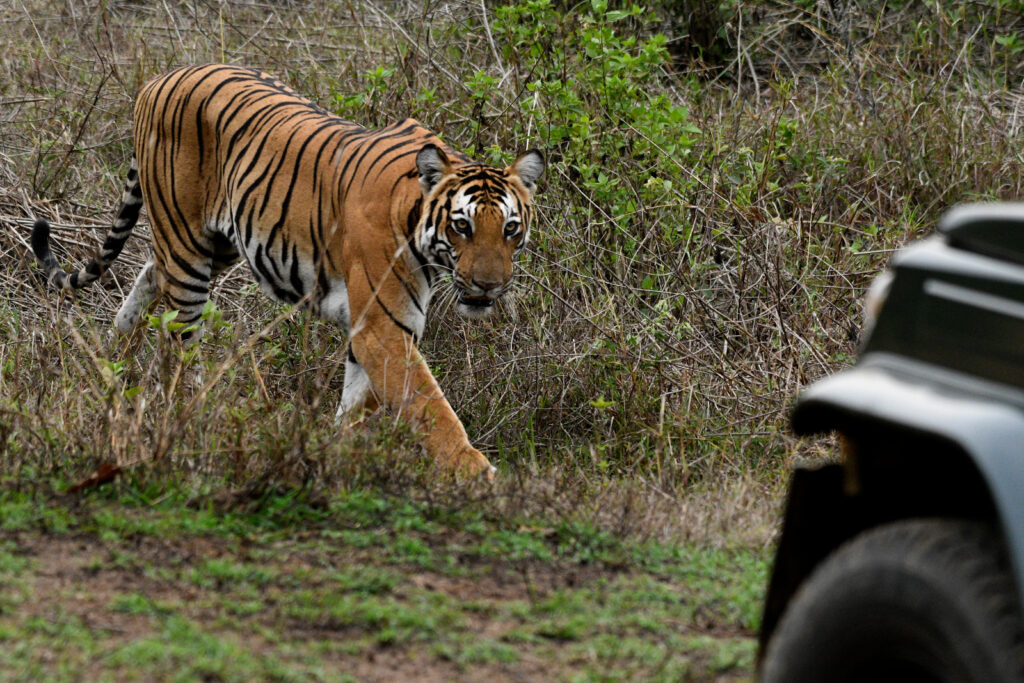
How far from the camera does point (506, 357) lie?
607 cm

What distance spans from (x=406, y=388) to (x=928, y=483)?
10.4 ft

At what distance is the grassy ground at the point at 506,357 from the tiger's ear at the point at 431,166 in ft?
2.82

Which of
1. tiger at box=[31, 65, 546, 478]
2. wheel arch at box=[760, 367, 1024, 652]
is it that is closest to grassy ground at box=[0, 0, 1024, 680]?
tiger at box=[31, 65, 546, 478]

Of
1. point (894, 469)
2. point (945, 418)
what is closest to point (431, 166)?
point (894, 469)

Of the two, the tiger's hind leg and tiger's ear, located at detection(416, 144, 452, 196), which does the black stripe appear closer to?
tiger's ear, located at detection(416, 144, 452, 196)

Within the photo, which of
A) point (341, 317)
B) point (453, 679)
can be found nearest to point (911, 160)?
point (341, 317)

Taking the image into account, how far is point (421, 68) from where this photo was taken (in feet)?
24.5

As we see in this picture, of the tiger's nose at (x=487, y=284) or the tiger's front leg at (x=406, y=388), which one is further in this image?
the tiger's nose at (x=487, y=284)

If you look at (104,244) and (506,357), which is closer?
(506,357)

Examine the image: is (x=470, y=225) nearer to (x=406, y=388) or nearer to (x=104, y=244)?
(x=406, y=388)

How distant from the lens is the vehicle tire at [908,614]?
5.61 ft

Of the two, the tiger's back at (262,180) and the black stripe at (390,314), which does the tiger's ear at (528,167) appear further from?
the black stripe at (390,314)

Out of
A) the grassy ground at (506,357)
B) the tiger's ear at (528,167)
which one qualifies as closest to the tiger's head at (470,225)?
the tiger's ear at (528,167)

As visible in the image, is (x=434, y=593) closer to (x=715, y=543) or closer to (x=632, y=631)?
(x=632, y=631)
